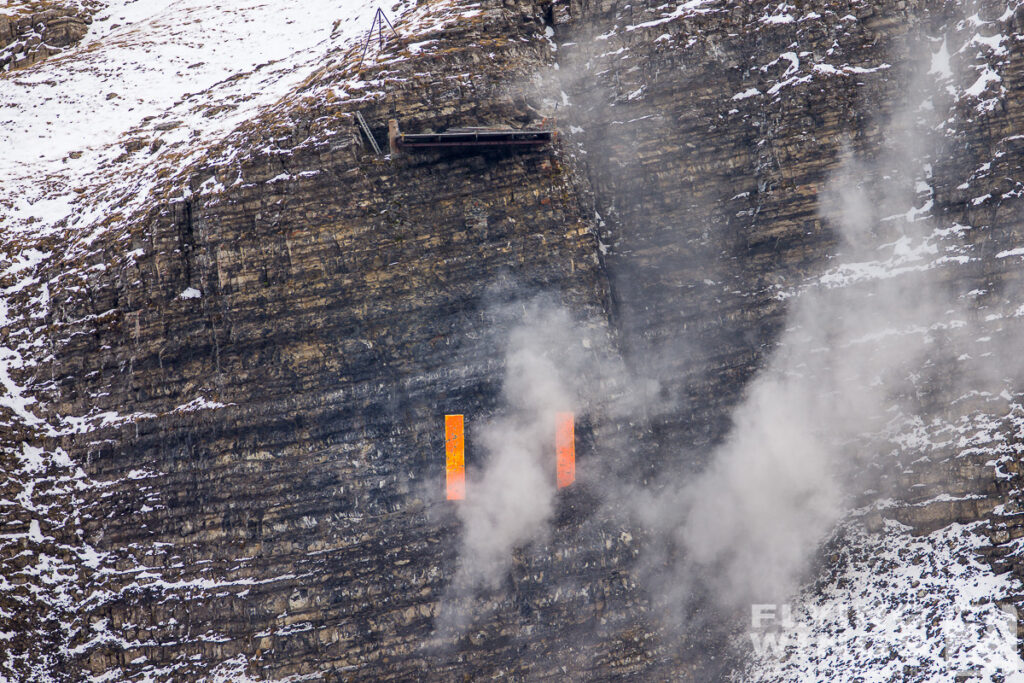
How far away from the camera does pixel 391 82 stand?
20.1 m

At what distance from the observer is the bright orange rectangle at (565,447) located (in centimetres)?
1895

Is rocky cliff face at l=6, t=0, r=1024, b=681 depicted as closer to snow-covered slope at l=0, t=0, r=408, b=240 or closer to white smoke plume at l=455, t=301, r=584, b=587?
white smoke plume at l=455, t=301, r=584, b=587

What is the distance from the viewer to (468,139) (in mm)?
19359

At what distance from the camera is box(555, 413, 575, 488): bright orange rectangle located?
62.2 feet

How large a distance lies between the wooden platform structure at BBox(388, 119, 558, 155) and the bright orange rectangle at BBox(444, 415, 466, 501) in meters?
7.04

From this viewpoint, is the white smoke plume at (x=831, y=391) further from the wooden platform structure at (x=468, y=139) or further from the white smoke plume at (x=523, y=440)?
the wooden platform structure at (x=468, y=139)

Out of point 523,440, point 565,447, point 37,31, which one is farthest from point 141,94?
point 565,447

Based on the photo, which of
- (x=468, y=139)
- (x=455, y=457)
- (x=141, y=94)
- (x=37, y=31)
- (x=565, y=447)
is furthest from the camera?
(x=37, y=31)

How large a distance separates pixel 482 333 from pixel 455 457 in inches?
127

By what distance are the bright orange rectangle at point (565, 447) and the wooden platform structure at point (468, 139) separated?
23.5 ft

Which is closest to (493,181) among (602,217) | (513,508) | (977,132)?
(602,217)

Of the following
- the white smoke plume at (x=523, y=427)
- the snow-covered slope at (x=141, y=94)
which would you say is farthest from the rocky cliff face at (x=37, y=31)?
the white smoke plume at (x=523, y=427)

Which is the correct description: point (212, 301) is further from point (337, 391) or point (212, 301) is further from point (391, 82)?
point (391, 82)

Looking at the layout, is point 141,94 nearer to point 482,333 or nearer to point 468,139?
point 468,139
